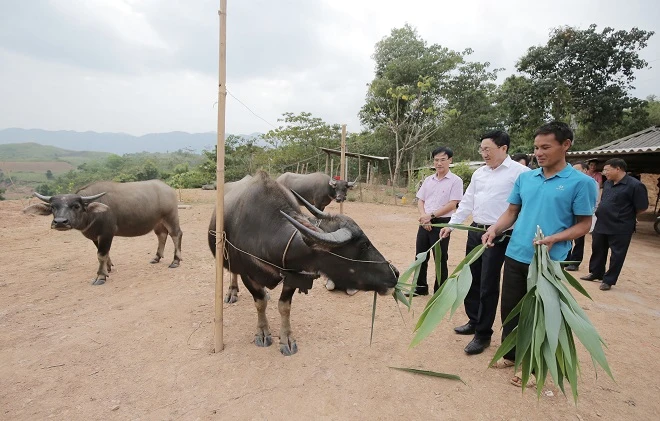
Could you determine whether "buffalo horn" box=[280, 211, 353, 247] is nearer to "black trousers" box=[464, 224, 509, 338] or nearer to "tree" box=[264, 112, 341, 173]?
"black trousers" box=[464, 224, 509, 338]

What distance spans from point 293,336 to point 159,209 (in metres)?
3.69

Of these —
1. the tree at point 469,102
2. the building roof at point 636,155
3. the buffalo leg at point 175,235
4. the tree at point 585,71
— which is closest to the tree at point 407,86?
the tree at point 469,102

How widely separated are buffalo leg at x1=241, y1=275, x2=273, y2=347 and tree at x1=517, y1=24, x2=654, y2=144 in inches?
743

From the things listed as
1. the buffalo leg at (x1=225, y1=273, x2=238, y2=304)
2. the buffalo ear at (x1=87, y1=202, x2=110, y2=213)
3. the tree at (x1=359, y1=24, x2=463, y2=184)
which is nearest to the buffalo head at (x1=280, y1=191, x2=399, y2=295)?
the buffalo leg at (x1=225, y1=273, x2=238, y2=304)

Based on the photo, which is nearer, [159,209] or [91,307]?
[91,307]

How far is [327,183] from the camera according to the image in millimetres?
10672

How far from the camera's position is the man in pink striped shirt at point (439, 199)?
12.7 feet

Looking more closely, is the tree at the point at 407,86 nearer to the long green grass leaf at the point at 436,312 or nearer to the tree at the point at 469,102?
the tree at the point at 469,102

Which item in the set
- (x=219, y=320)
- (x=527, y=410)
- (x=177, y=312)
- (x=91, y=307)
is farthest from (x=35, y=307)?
(x=527, y=410)

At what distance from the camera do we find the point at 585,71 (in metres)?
15.9

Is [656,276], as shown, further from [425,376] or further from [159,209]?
[159,209]

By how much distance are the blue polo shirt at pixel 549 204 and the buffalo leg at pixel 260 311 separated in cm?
228

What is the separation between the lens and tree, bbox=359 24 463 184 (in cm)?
1911

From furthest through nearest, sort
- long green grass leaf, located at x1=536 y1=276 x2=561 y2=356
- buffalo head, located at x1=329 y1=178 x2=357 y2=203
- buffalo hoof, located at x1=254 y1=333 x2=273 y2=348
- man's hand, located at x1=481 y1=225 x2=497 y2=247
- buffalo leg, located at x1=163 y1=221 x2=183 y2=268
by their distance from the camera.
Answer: buffalo head, located at x1=329 y1=178 x2=357 y2=203 → buffalo leg, located at x1=163 y1=221 x2=183 y2=268 → buffalo hoof, located at x1=254 y1=333 x2=273 y2=348 → man's hand, located at x1=481 y1=225 x2=497 y2=247 → long green grass leaf, located at x1=536 y1=276 x2=561 y2=356
